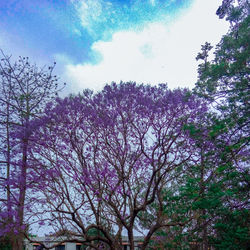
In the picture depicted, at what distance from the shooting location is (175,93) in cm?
986

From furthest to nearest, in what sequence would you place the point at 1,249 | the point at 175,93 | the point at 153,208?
the point at 1,249, the point at 153,208, the point at 175,93

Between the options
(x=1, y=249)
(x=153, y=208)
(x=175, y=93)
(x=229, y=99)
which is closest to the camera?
(x=229, y=99)

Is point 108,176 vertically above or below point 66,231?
above

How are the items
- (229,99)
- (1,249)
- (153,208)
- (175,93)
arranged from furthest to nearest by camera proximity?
1. (1,249)
2. (153,208)
3. (175,93)
4. (229,99)

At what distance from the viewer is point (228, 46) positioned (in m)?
9.05

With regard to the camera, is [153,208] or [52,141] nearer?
[52,141]

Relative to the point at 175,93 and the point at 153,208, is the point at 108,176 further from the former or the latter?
the point at 153,208

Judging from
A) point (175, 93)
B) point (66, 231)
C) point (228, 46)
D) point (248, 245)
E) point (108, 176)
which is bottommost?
point (248, 245)

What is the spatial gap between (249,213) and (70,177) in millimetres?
5441

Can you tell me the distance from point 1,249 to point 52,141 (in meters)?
8.22

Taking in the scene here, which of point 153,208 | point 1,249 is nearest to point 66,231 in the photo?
point 153,208

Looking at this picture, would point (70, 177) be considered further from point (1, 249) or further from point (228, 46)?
point (1, 249)

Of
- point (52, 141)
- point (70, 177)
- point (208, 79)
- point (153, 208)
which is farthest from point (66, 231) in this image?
point (208, 79)

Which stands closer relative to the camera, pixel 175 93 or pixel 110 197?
pixel 110 197
